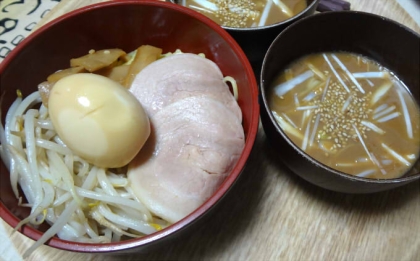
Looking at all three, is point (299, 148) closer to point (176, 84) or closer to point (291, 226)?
point (291, 226)

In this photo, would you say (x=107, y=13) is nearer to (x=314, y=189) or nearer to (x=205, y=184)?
(x=205, y=184)

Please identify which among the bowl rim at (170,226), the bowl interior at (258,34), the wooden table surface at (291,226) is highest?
the bowl interior at (258,34)

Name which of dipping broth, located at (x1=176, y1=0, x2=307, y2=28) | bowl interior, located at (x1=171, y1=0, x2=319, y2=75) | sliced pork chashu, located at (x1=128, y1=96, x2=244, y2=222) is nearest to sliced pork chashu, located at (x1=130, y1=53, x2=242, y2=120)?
sliced pork chashu, located at (x1=128, y1=96, x2=244, y2=222)

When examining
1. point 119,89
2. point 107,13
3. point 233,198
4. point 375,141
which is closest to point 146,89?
point 119,89

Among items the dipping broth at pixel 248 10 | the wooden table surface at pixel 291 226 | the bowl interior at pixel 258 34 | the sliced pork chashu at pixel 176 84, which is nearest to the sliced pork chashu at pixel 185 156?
the sliced pork chashu at pixel 176 84

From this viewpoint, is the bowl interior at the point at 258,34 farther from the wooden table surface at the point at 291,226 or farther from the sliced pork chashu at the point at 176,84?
the wooden table surface at the point at 291,226
